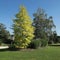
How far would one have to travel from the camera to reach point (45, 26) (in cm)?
6419

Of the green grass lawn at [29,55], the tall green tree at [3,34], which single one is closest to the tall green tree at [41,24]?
the tall green tree at [3,34]

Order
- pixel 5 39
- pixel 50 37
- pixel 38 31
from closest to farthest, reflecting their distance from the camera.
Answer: pixel 38 31, pixel 50 37, pixel 5 39

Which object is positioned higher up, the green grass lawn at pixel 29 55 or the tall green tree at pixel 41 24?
the tall green tree at pixel 41 24

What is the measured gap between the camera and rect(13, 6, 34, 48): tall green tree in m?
34.0

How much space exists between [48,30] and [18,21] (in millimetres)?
32244

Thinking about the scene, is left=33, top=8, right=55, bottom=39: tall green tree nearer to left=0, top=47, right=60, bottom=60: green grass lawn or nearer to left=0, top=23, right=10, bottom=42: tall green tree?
left=0, top=23, right=10, bottom=42: tall green tree

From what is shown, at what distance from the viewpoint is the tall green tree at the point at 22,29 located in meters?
34.0

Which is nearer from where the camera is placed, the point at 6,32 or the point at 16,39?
the point at 16,39

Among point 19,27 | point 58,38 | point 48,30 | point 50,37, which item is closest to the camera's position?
point 19,27

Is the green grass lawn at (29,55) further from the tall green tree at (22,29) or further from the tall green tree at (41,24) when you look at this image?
the tall green tree at (41,24)

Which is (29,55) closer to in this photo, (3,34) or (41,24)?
(41,24)

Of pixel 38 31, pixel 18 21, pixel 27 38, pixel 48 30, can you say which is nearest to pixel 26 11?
pixel 18 21

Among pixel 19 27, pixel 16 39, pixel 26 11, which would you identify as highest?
pixel 26 11

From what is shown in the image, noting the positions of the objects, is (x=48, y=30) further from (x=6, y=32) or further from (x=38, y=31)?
(x=6, y=32)
